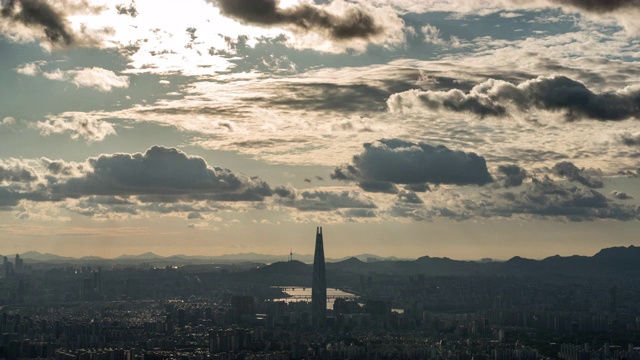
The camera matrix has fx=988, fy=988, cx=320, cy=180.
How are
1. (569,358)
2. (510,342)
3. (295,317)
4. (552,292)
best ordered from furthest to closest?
(552,292) < (295,317) < (510,342) < (569,358)

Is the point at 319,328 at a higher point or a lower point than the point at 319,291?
lower

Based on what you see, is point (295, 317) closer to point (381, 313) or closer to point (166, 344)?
point (381, 313)

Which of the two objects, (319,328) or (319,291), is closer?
(319,328)

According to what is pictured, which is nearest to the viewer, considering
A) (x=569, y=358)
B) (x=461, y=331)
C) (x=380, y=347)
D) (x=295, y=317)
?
(x=569, y=358)

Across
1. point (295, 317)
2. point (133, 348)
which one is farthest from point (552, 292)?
point (133, 348)

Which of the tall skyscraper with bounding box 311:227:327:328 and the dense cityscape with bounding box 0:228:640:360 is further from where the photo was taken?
the tall skyscraper with bounding box 311:227:327:328

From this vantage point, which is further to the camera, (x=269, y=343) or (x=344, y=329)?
(x=344, y=329)

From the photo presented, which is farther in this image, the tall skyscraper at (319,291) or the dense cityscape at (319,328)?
the tall skyscraper at (319,291)
